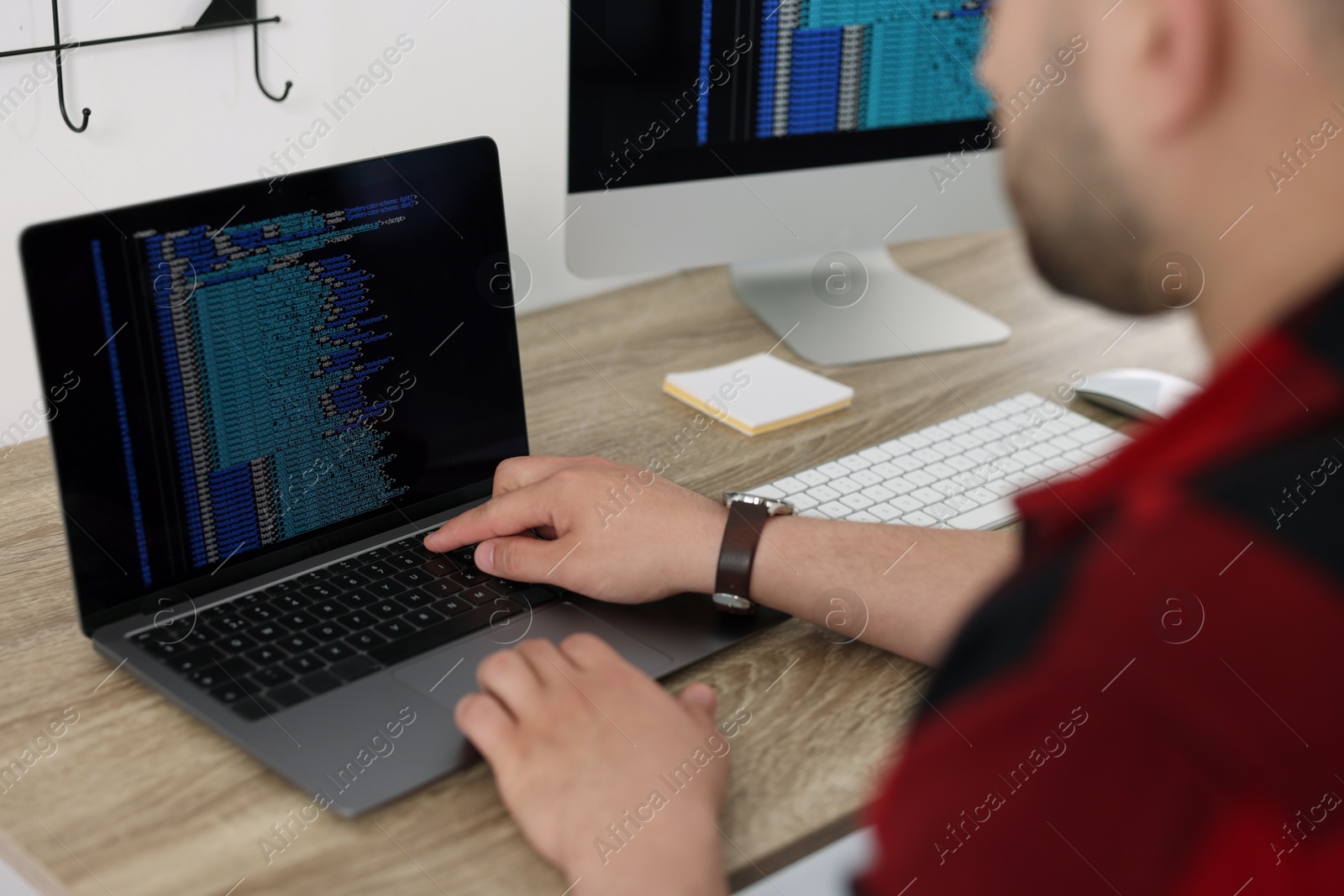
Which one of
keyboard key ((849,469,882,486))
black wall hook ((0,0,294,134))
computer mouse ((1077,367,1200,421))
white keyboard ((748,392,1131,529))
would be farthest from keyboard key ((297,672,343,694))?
computer mouse ((1077,367,1200,421))

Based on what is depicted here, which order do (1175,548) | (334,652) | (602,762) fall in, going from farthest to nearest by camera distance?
(334,652) < (602,762) < (1175,548)

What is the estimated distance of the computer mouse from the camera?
120 centimetres

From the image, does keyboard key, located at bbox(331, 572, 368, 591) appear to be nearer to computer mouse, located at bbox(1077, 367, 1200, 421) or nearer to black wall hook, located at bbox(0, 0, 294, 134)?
black wall hook, located at bbox(0, 0, 294, 134)

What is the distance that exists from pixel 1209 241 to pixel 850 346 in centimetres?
86

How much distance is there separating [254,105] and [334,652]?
25.8 inches

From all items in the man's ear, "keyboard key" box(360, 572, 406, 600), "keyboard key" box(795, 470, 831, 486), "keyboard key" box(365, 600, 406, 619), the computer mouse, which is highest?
the man's ear

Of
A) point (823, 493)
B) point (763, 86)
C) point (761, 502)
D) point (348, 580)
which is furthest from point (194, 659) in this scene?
point (763, 86)

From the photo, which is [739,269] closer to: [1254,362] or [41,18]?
[41,18]

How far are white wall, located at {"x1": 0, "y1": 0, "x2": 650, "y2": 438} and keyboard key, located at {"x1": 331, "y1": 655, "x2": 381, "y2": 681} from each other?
0.51 metres

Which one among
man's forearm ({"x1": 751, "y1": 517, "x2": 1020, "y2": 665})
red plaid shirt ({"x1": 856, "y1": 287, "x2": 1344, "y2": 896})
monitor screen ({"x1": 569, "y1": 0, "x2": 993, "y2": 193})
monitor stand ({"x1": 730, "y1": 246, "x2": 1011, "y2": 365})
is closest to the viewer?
red plaid shirt ({"x1": 856, "y1": 287, "x2": 1344, "y2": 896})

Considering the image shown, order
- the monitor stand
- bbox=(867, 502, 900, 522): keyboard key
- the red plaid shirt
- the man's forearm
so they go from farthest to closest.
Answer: the monitor stand
bbox=(867, 502, 900, 522): keyboard key
the man's forearm
the red plaid shirt

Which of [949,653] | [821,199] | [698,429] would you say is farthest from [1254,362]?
[821,199]

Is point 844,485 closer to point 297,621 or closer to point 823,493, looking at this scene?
point 823,493

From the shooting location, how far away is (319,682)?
2.52 feet
